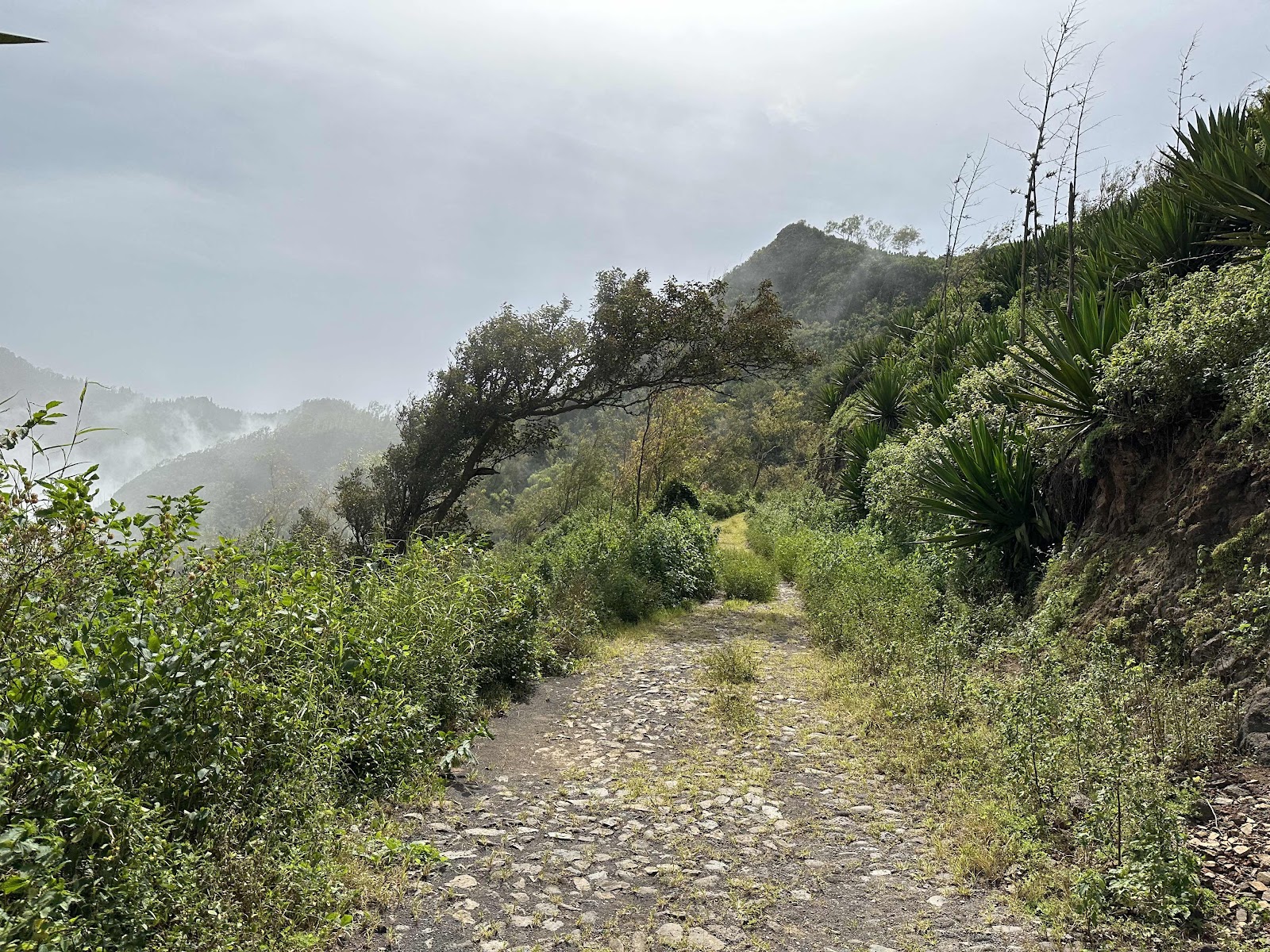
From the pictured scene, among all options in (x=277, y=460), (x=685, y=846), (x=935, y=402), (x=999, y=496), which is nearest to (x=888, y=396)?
(x=935, y=402)

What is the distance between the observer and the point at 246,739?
2.95 m

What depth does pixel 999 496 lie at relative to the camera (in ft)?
24.9

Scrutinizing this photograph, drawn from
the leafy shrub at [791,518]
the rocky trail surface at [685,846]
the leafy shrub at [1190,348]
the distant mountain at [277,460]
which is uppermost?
the distant mountain at [277,460]

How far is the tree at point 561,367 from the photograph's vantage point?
1369 cm

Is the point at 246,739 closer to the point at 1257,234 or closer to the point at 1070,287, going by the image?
the point at 1257,234

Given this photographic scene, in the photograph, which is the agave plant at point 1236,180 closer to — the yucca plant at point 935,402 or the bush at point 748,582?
the yucca plant at point 935,402

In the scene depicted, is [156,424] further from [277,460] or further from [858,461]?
[858,461]

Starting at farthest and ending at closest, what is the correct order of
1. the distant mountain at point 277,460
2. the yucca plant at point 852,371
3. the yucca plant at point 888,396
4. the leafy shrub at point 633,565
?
the distant mountain at point 277,460, the yucca plant at point 852,371, the yucca plant at point 888,396, the leafy shrub at point 633,565

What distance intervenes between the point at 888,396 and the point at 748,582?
6.05 meters

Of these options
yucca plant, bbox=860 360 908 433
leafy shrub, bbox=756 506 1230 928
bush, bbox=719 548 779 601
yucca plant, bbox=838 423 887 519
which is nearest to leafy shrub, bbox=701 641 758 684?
leafy shrub, bbox=756 506 1230 928

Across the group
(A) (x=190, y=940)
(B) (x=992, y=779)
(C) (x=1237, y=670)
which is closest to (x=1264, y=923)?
(B) (x=992, y=779)

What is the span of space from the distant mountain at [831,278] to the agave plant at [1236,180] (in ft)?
151

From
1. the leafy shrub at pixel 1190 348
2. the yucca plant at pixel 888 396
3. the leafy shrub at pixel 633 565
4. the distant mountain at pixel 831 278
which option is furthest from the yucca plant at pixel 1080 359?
the distant mountain at pixel 831 278

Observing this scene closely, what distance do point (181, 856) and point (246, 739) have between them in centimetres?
56
